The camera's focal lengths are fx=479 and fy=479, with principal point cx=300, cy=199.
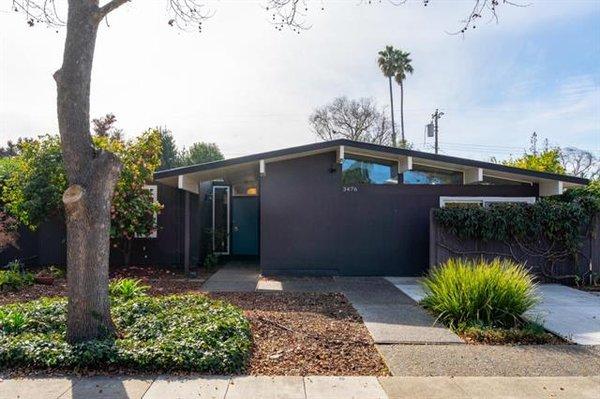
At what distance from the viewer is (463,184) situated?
11.5m

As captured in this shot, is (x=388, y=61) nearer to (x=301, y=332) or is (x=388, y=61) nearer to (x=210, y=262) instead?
(x=210, y=262)

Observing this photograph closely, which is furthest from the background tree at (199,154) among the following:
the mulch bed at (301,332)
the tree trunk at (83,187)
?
the tree trunk at (83,187)

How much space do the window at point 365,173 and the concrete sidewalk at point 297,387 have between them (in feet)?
23.3

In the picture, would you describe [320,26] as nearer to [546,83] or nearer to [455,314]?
[455,314]

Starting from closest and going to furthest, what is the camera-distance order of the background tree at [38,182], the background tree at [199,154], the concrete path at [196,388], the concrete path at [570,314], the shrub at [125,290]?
the concrete path at [196,388]
the concrete path at [570,314]
the shrub at [125,290]
the background tree at [38,182]
the background tree at [199,154]

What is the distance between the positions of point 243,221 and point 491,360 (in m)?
10.8

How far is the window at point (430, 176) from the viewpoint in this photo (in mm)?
11547

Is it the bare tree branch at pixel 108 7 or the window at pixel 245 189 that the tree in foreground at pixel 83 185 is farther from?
the window at pixel 245 189

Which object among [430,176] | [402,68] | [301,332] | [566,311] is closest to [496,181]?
[430,176]

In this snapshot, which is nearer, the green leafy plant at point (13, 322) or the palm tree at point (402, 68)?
the green leafy plant at point (13, 322)

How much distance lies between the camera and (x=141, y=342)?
5.03m

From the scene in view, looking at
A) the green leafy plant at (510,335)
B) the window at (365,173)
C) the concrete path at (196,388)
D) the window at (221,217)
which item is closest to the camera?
the concrete path at (196,388)

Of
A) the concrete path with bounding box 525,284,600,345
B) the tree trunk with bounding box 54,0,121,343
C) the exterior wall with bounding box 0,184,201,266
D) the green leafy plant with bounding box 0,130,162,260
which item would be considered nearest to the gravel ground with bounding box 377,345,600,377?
the concrete path with bounding box 525,284,600,345

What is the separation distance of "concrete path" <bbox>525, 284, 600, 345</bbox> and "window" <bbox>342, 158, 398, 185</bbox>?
408cm
